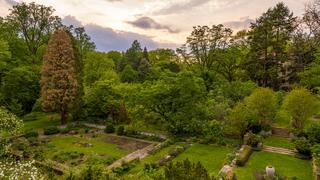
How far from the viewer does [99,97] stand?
37.9m

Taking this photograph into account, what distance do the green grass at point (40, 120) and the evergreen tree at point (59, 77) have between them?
9.08 feet

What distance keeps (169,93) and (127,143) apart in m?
6.68

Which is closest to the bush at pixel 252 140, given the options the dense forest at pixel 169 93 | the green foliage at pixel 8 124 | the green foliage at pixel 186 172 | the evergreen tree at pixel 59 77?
the dense forest at pixel 169 93

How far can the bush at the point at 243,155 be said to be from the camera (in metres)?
21.9

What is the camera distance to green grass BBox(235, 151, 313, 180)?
20.2 m

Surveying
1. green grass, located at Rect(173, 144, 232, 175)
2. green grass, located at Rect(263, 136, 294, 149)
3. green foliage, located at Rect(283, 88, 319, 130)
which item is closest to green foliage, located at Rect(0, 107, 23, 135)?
green grass, located at Rect(173, 144, 232, 175)

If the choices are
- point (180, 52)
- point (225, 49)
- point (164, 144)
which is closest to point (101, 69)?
point (180, 52)

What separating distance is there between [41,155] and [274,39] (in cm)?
3771

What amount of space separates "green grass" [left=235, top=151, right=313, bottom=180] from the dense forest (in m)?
0.73

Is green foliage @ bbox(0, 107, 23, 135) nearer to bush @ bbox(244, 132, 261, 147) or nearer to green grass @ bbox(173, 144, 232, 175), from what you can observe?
green grass @ bbox(173, 144, 232, 175)

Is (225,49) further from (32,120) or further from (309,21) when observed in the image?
(32,120)

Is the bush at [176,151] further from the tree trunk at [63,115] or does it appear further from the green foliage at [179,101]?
the tree trunk at [63,115]

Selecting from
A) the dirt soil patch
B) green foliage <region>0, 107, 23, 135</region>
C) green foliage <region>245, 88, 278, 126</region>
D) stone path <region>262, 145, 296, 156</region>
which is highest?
green foliage <region>245, 88, 278, 126</region>

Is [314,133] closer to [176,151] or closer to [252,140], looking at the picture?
[252,140]
